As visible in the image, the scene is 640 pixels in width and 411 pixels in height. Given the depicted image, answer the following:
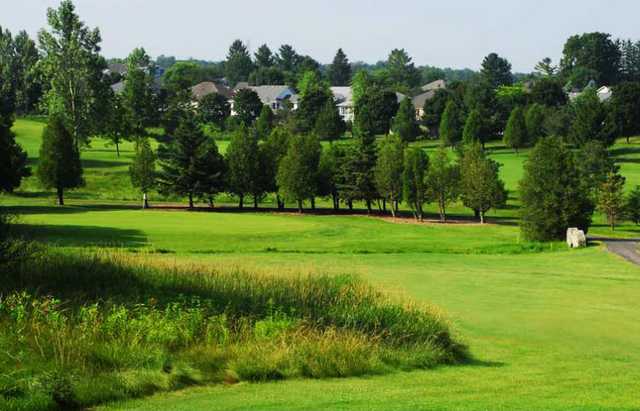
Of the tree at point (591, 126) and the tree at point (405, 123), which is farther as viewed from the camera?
the tree at point (405, 123)

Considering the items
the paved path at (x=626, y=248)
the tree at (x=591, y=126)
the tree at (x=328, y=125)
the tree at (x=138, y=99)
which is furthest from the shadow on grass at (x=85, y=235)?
the tree at (x=328, y=125)

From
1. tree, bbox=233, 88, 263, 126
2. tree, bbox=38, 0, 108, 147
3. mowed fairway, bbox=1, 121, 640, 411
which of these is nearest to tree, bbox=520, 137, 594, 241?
mowed fairway, bbox=1, 121, 640, 411

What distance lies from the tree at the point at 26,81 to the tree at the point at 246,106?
32.2m

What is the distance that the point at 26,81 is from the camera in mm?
124875

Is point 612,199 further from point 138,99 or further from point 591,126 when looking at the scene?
point 138,99

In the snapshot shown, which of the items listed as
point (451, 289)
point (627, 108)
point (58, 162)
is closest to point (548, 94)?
point (627, 108)

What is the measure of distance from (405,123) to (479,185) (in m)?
56.0

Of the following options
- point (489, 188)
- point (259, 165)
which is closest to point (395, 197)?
point (489, 188)

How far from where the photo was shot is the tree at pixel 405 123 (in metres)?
127

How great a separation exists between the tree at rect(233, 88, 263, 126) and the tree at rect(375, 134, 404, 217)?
2697 inches

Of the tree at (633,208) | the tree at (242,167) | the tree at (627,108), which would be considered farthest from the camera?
the tree at (627,108)

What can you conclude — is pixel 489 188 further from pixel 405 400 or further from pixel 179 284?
pixel 405 400

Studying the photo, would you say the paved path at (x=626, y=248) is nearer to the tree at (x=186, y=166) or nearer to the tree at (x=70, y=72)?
the tree at (x=186, y=166)

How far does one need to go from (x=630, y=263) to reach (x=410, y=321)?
24.0 meters
